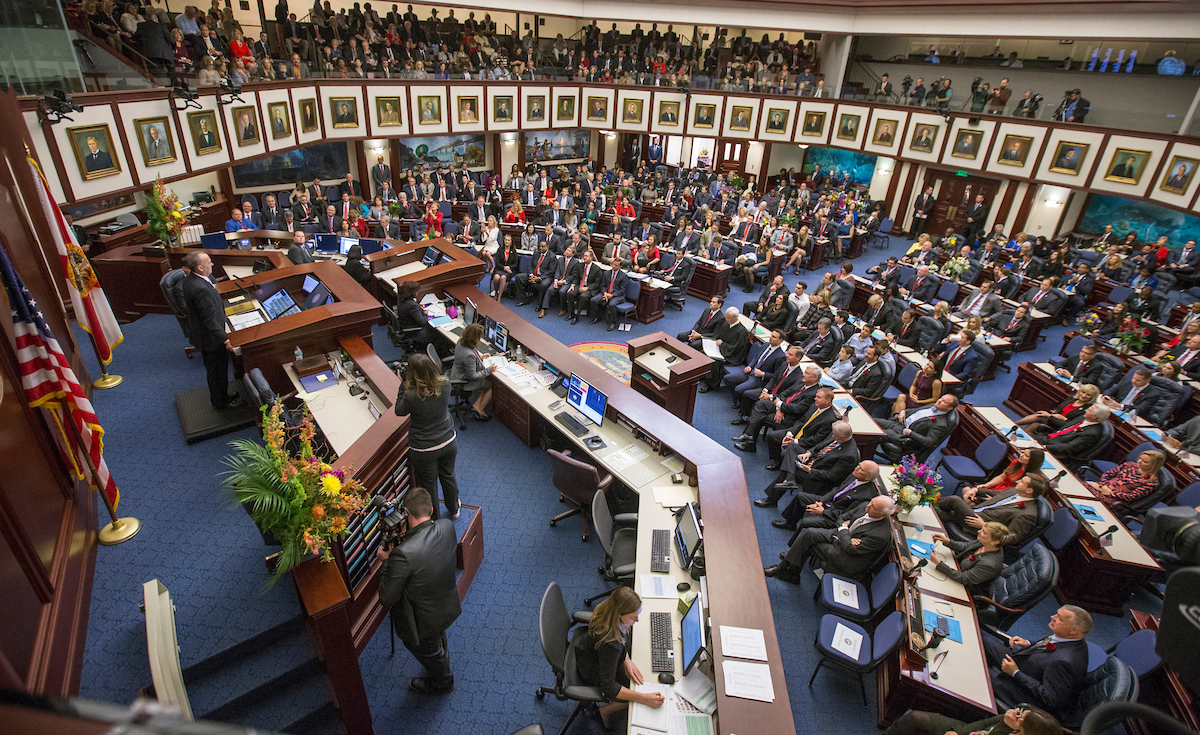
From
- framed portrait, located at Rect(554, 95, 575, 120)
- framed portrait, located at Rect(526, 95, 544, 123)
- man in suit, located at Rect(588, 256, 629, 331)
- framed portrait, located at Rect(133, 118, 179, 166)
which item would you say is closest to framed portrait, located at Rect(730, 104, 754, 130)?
framed portrait, located at Rect(554, 95, 575, 120)

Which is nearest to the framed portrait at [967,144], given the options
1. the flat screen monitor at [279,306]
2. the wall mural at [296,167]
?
the flat screen monitor at [279,306]

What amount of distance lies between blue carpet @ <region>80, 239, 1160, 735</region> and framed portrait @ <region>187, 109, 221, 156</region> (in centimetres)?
619

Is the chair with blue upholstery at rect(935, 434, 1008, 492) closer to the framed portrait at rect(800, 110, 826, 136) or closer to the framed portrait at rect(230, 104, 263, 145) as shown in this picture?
the framed portrait at rect(230, 104, 263, 145)

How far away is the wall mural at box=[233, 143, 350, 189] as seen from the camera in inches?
645

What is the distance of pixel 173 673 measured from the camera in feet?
12.6

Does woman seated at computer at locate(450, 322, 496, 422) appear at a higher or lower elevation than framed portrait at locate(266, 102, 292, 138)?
lower

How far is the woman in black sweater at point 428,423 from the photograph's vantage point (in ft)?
17.0

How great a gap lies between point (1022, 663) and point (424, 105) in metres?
19.0

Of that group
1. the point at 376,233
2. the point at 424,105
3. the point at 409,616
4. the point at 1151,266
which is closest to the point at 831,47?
the point at 1151,266

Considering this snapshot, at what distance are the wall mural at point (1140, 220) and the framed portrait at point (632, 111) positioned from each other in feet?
48.2

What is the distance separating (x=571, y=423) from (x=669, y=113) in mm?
17883

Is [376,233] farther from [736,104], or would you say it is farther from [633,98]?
[736,104]

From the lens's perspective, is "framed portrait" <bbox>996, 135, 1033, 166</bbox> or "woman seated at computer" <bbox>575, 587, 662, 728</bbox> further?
"framed portrait" <bbox>996, 135, 1033, 166</bbox>

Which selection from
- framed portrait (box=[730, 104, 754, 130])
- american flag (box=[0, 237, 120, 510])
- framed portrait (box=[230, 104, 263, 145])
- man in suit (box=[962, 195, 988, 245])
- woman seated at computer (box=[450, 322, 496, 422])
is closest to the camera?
american flag (box=[0, 237, 120, 510])
